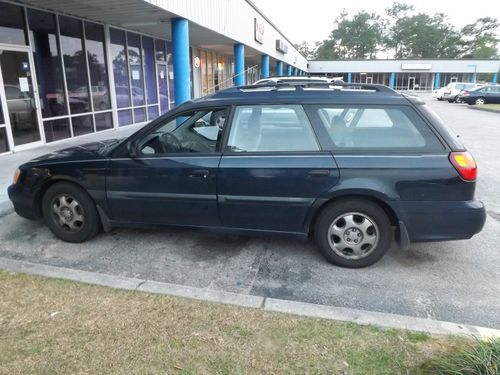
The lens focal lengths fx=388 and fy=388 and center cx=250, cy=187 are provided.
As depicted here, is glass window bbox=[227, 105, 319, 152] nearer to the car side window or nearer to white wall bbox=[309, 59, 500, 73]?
the car side window

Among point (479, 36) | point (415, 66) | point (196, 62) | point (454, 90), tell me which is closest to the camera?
point (196, 62)

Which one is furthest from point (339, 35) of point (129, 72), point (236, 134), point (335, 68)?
point (236, 134)

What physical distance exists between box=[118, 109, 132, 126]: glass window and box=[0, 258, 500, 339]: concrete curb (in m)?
9.80

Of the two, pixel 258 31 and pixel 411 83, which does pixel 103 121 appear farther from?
pixel 411 83

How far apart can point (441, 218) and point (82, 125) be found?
396 inches

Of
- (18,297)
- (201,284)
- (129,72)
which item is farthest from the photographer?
(129,72)

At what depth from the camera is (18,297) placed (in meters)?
3.12

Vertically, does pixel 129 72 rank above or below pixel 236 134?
above

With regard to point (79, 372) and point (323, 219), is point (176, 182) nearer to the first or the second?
point (323, 219)

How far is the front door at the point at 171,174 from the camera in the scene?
151 inches

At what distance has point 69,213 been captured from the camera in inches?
167

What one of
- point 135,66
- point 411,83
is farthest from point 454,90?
point 411,83

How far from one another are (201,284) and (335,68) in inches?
2224

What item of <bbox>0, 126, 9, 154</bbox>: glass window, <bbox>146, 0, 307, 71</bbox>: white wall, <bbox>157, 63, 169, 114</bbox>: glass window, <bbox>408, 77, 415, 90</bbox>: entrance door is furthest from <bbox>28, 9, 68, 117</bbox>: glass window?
<bbox>408, 77, 415, 90</bbox>: entrance door
